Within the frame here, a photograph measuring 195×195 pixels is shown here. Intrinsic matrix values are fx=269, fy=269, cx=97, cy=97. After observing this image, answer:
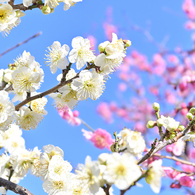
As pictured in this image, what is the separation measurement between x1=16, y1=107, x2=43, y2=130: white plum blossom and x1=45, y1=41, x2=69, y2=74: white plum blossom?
30cm

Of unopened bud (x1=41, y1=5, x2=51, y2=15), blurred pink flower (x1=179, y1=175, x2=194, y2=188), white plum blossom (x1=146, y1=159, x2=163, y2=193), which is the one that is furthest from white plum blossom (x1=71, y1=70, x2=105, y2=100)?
blurred pink flower (x1=179, y1=175, x2=194, y2=188)

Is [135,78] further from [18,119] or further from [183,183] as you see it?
[18,119]

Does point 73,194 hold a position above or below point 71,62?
below

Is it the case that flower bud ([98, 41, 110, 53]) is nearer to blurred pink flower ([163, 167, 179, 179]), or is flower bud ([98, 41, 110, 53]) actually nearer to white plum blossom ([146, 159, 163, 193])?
white plum blossom ([146, 159, 163, 193])

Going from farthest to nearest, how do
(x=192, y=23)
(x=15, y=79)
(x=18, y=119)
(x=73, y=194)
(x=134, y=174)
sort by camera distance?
(x=192, y=23) → (x=18, y=119) → (x=15, y=79) → (x=73, y=194) → (x=134, y=174)

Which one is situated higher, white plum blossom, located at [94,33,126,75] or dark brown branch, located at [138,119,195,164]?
white plum blossom, located at [94,33,126,75]

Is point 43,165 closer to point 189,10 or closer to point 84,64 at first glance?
point 84,64

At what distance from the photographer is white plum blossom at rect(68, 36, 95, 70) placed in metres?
1.38

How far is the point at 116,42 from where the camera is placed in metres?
1.37

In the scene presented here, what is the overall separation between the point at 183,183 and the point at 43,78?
168 centimetres

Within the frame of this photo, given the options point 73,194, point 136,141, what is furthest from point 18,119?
point 136,141

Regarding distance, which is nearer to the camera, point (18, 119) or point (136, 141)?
point (136, 141)

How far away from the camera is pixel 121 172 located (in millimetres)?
893

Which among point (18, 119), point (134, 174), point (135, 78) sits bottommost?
point (134, 174)
